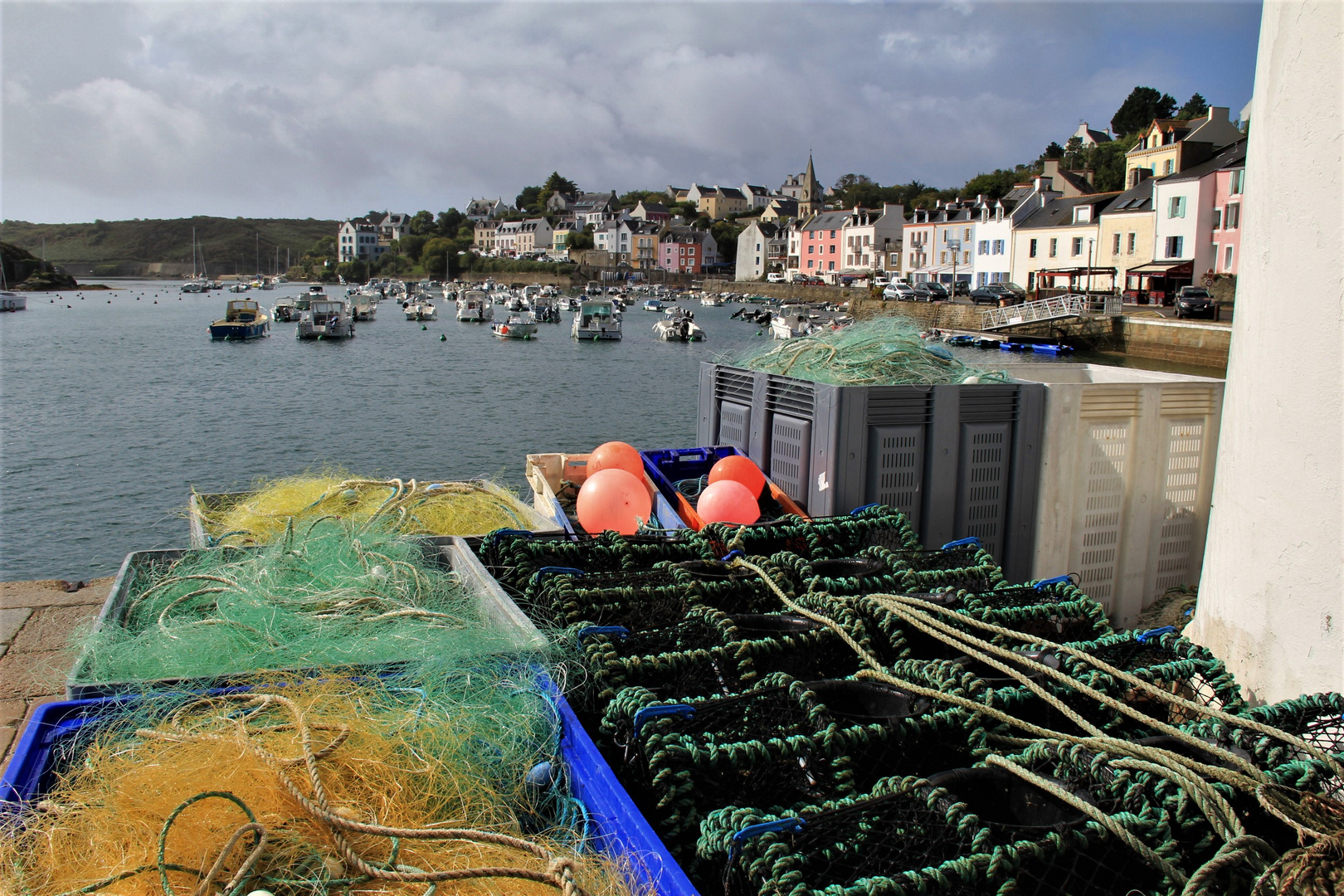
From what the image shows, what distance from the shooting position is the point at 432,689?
118 inches

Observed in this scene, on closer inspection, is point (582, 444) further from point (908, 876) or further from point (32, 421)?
point (908, 876)

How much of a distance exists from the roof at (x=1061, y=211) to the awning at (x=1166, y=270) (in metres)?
6.88

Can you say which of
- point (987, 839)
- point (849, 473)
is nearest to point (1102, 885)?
point (987, 839)

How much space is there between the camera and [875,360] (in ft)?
18.6

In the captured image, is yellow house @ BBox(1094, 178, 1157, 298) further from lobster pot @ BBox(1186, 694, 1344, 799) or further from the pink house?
lobster pot @ BBox(1186, 694, 1344, 799)

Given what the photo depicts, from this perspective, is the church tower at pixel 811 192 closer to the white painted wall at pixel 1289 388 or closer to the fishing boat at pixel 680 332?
the fishing boat at pixel 680 332

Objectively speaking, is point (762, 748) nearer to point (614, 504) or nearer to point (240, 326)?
point (614, 504)

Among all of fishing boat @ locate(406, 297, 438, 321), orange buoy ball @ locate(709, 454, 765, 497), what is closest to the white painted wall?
orange buoy ball @ locate(709, 454, 765, 497)

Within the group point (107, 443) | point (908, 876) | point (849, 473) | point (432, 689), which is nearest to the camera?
point (908, 876)

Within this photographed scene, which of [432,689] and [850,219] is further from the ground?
[850,219]

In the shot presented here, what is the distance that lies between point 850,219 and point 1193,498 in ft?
338

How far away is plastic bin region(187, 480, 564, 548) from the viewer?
5.89 metres

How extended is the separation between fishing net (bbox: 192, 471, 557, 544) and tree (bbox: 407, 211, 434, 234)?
630ft

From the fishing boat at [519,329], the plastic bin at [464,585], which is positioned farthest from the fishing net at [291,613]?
the fishing boat at [519,329]
